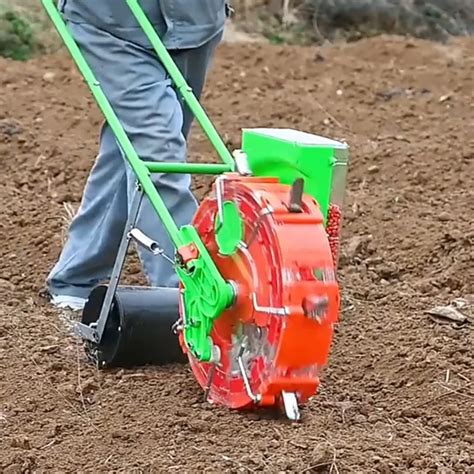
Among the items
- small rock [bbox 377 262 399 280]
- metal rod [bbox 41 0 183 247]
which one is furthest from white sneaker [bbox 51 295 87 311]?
small rock [bbox 377 262 399 280]

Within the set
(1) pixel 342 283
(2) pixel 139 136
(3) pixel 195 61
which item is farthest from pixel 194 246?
(1) pixel 342 283

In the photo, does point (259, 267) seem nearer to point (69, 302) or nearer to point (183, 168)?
point (183, 168)

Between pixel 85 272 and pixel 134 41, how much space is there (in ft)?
2.57

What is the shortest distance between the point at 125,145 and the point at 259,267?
1.81 feet

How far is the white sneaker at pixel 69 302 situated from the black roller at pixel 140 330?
0.61 metres

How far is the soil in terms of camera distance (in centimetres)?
275

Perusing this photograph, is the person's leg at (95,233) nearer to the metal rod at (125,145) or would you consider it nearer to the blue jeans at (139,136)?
the blue jeans at (139,136)

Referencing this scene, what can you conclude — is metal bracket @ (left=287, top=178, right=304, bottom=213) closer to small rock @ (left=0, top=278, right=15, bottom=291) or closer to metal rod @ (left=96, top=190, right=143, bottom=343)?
metal rod @ (left=96, top=190, right=143, bottom=343)

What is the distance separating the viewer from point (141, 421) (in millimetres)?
2928

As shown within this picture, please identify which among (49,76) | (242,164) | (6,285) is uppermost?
(242,164)

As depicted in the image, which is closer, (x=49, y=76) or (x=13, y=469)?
(x=13, y=469)

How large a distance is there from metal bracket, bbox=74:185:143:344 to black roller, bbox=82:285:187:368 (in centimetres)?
2

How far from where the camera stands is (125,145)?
3.12m

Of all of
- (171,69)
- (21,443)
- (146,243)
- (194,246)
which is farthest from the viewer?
(171,69)
